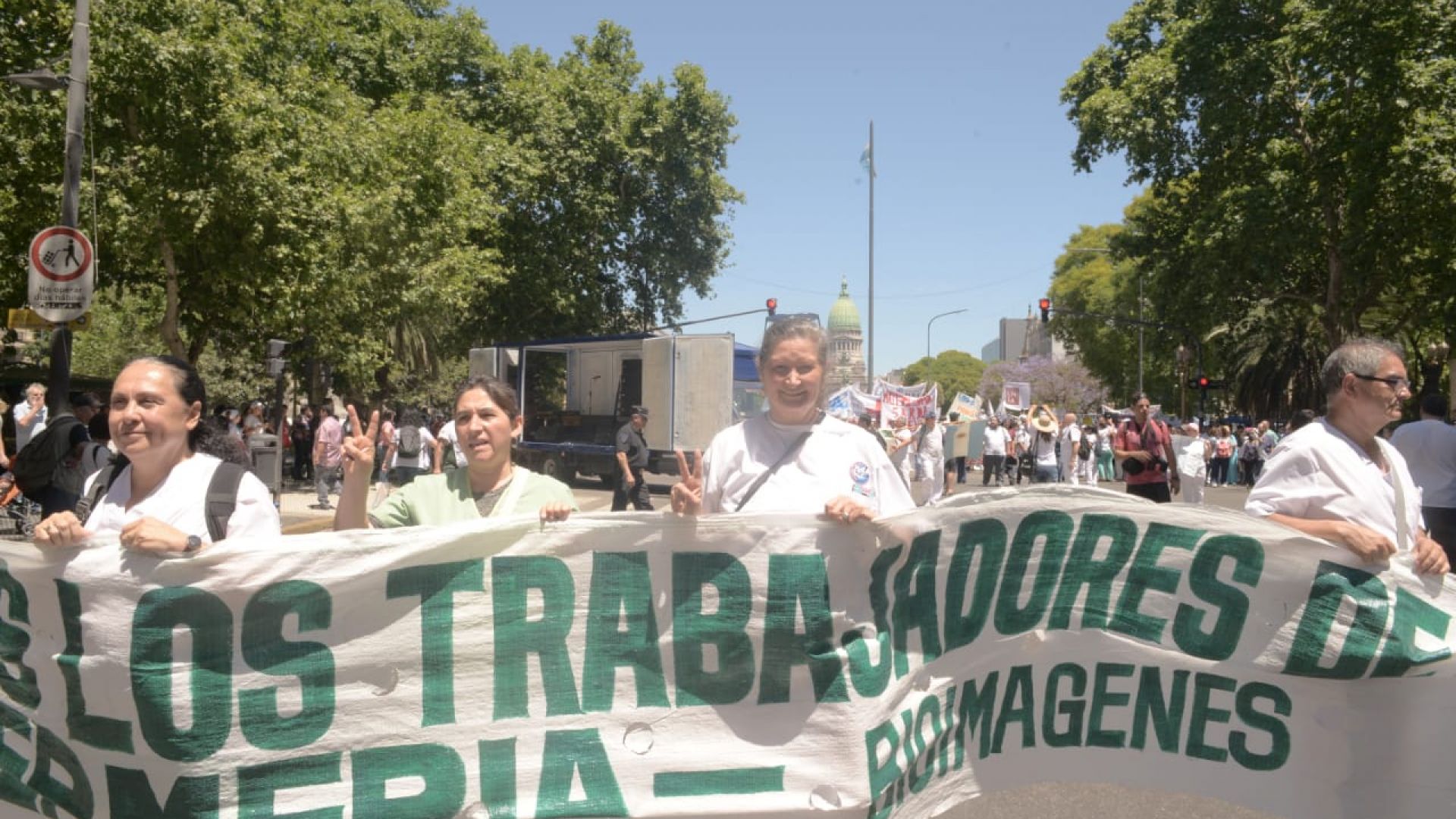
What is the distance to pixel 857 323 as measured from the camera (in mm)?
136000

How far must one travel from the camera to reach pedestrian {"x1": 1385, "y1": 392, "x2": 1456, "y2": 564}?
719cm

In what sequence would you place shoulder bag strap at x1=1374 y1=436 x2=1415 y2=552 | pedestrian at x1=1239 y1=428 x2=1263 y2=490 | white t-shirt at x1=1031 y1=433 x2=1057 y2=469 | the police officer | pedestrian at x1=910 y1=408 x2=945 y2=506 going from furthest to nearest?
1. pedestrian at x1=1239 y1=428 x2=1263 y2=490
2. white t-shirt at x1=1031 y1=433 x2=1057 y2=469
3. pedestrian at x1=910 y1=408 x2=945 y2=506
4. the police officer
5. shoulder bag strap at x1=1374 y1=436 x2=1415 y2=552

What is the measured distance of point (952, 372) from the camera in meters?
154

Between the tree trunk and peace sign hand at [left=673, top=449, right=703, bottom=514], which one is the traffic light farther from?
peace sign hand at [left=673, top=449, right=703, bottom=514]

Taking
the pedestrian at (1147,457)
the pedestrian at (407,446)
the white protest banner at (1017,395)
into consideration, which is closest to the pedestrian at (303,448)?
the pedestrian at (407,446)

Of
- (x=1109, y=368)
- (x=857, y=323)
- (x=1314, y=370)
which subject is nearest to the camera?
(x=1314, y=370)

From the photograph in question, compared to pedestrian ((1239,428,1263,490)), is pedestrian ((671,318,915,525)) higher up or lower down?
higher up

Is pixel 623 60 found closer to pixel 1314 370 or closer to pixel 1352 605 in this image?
pixel 1314 370

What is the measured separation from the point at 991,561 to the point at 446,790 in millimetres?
1666

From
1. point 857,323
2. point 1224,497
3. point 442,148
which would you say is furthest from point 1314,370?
point 857,323

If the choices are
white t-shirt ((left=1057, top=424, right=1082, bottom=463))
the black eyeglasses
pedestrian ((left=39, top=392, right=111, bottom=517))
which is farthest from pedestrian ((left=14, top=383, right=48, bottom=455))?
white t-shirt ((left=1057, top=424, right=1082, bottom=463))

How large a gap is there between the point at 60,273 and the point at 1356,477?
10.5 metres

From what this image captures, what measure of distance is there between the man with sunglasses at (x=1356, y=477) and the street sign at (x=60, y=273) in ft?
33.0

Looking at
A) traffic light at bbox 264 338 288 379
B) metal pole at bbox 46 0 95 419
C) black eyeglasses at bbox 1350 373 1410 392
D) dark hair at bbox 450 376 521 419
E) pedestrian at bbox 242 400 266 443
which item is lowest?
pedestrian at bbox 242 400 266 443
